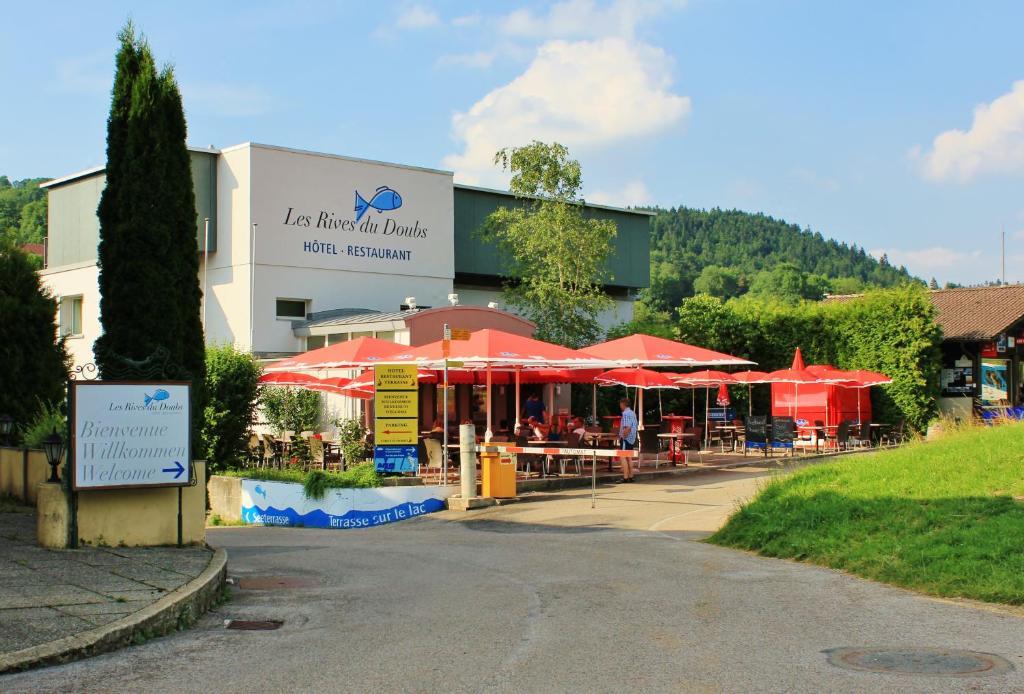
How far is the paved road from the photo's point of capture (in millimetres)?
6895

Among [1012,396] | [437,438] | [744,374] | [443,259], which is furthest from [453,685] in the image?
[1012,396]

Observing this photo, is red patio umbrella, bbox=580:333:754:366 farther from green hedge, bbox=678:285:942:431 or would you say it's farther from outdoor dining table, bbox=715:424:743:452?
green hedge, bbox=678:285:942:431

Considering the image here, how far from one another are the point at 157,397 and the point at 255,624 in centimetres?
416

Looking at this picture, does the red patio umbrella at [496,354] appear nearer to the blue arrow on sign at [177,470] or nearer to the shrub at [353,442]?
the shrub at [353,442]

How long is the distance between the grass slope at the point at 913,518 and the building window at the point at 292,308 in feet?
75.6

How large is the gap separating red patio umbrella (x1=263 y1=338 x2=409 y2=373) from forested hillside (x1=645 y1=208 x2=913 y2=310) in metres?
106

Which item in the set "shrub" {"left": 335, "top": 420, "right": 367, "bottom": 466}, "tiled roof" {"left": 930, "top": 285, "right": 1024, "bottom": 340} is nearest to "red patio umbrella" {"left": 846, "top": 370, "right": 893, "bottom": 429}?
"tiled roof" {"left": 930, "top": 285, "right": 1024, "bottom": 340}

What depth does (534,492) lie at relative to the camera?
2061 cm

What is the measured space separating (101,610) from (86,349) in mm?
32579

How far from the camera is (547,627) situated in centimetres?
872

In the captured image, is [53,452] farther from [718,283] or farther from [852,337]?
[718,283]

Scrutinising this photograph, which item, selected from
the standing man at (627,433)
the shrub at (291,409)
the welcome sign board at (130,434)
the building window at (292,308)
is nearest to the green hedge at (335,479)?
the standing man at (627,433)

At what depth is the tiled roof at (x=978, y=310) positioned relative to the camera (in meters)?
36.7

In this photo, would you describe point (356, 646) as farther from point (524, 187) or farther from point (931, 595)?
point (524, 187)
